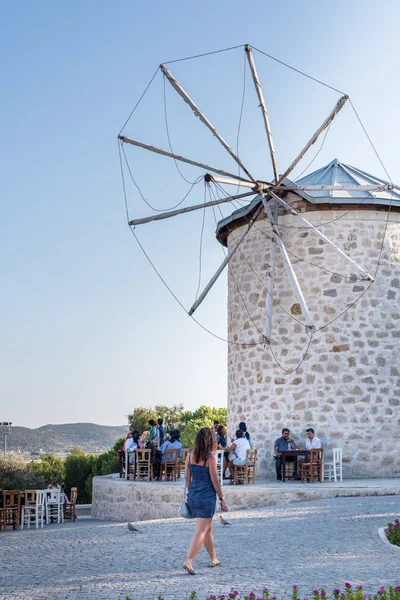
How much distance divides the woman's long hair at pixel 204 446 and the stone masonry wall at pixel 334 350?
298 inches

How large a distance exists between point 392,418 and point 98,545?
7.06m

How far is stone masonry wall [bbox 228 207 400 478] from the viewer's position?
13.3 metres

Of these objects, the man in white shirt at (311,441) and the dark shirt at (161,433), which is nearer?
the man in white shirt at (311,441)

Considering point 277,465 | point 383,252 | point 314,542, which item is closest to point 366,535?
point 314,542

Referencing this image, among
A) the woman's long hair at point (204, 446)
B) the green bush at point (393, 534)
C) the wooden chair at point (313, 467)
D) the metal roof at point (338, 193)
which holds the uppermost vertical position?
the metal roof at point (338, 193)

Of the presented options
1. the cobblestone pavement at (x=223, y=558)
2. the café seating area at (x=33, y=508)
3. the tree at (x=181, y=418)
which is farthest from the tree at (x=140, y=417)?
the cobblestone pavement at (x=223, y=558)

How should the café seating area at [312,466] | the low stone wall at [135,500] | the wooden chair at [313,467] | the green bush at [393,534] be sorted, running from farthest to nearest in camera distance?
the café seating area at [312,466] → the wooden chair at [313,467] → the low stone wall at [135,500] → the green bush at [393,534]

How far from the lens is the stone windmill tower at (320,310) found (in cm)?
1332

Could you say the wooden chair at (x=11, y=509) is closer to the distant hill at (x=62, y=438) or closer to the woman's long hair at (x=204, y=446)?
the woman's long hair at (x=204, y=446)

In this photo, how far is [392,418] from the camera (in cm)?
1340

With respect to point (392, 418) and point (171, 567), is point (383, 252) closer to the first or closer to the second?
point (392, 418)

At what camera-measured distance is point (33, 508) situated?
542 inches

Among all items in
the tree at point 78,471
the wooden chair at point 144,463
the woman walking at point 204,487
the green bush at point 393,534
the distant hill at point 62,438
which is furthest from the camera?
the distant hill at point 62,438

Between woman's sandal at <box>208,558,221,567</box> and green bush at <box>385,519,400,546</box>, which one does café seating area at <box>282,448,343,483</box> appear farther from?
woman's sandal at <box>208,558,221,567</box>
